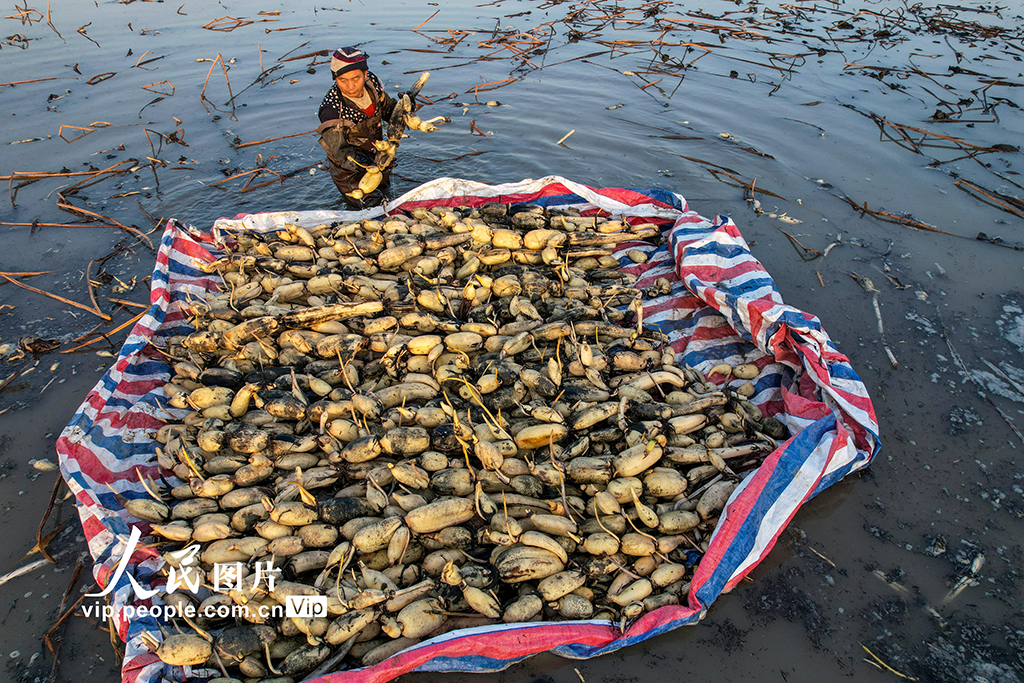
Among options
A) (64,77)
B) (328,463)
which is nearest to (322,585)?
(328,463)

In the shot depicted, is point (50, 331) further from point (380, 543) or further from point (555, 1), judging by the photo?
point (555, 1)

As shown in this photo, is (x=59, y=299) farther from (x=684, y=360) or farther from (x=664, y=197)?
(x=664, y=197)

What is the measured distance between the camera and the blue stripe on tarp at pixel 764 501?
2.67 metres

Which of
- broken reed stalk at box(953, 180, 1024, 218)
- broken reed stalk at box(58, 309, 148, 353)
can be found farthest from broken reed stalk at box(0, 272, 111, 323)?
broken reed stalk at box(953, 180, 1024, 218)

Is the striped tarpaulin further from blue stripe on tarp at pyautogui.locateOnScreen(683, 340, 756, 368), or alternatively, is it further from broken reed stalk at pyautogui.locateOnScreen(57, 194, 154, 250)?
broken reed stalk at pyautogui.locateOnScreen(57, 194, 154, 250)

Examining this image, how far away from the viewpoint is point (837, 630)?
2678 mm

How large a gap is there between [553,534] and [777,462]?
1.44 meters

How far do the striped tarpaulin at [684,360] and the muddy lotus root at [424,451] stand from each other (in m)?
0.14

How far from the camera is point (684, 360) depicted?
4.25 metres

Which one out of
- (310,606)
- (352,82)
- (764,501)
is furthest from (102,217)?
(764,501)

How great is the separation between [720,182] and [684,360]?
3918 mm

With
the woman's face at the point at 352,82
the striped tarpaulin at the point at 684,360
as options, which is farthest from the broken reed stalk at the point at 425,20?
the striped tarpaulin at the point at 684,360

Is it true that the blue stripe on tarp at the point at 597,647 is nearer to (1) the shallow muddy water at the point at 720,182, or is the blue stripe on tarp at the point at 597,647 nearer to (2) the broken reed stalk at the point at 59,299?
(1) the shallow muddy water at the point at 720,182

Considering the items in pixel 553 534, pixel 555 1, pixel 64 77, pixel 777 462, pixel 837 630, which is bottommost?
pixel 837 630
